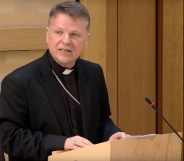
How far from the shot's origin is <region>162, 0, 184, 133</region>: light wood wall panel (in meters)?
3.47

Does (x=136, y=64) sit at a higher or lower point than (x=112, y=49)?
lower

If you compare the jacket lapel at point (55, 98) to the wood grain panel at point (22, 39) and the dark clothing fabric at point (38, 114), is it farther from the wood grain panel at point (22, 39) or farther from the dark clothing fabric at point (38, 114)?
the wood grain panel at point (22, 39)

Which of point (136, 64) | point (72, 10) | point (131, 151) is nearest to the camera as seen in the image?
point (131, 151)

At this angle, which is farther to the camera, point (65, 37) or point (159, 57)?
point (159, 57)

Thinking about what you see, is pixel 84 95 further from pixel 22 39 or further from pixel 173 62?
pixel 173 62

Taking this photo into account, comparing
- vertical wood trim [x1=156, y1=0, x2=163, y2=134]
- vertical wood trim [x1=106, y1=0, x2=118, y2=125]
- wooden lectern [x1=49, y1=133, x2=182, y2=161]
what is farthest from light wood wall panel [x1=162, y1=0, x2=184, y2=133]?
wooden lectern [x1=49, y1=133, x2=182, y2=161]

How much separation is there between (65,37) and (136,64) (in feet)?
5.27

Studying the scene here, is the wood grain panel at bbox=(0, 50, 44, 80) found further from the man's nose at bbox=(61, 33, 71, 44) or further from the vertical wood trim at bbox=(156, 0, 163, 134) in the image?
the man's nose at bbox=(61, 33, 71, 44)

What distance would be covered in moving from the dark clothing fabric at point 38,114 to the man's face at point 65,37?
95 millimetres

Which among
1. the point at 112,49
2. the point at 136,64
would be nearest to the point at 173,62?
the point at 136,64

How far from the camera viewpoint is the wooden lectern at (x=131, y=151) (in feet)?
5.03

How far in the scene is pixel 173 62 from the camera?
11.6 ft

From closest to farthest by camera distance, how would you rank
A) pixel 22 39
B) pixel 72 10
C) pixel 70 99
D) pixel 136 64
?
pixel 72 10
pixel 70 99
pixel 22 39
pixel 136 64

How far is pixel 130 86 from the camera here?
3.51 metres
